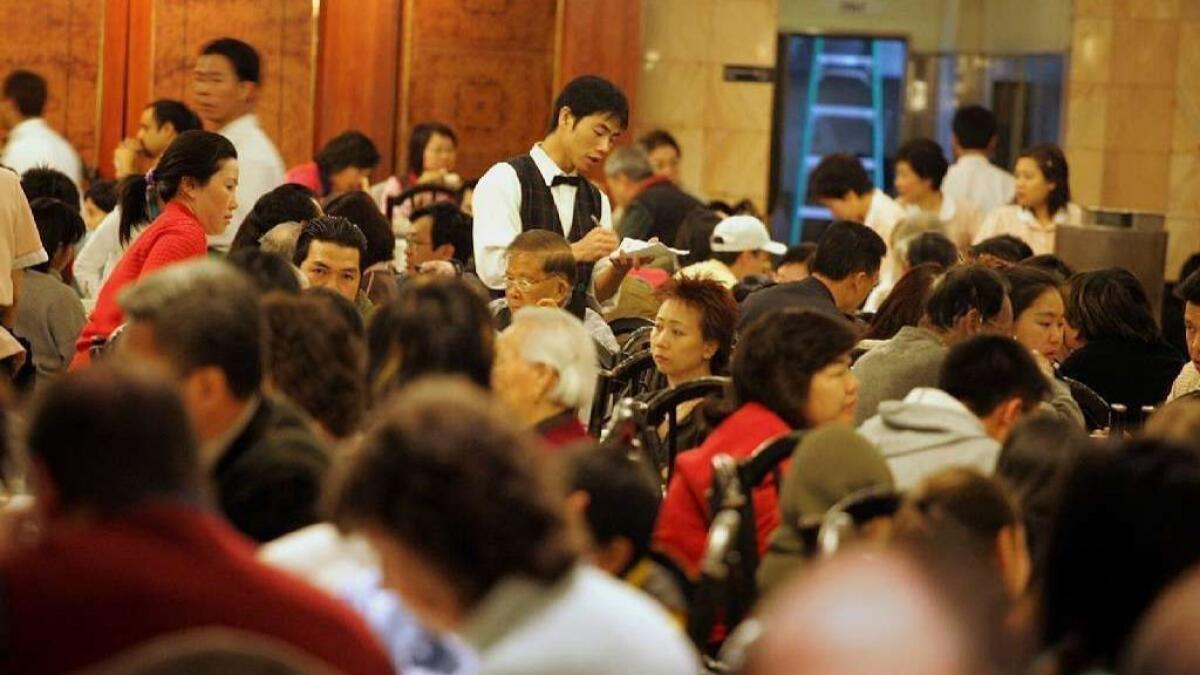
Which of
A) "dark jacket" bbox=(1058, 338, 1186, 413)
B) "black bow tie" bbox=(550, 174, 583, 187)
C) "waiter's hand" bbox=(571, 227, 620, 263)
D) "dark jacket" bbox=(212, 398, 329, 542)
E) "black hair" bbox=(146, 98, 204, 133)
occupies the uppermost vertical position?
"black hair" bbox=(146, 98, 204, 133)

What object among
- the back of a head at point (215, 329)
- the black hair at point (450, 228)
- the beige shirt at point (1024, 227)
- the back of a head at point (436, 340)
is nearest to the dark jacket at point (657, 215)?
the beige shirt at point (1024, 227)

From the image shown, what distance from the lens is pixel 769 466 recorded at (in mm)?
4371

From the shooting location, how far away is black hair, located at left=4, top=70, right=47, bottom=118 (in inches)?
471

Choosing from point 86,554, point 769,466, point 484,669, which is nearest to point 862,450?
point 769,466

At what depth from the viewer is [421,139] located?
1254 centimetres

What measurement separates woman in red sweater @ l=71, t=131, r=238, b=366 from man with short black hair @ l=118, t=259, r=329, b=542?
99.2 inches

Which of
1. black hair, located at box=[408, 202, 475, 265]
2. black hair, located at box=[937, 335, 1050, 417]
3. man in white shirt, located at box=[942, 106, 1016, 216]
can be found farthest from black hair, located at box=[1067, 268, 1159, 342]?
man in white shirt, located at box=[942, 106, 1016, 216]

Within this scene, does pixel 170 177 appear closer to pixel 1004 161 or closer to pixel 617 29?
pixel 617 29

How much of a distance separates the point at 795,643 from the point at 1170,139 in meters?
13.4

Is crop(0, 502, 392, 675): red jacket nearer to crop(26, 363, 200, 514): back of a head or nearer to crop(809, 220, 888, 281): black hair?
crop(26, 363, 200, 514): back of a head

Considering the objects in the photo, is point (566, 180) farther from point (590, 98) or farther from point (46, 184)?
point (46, 184)

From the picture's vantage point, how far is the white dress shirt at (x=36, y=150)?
37.6ft

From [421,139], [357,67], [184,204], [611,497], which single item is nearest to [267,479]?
[611,497]

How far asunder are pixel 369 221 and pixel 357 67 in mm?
6174
